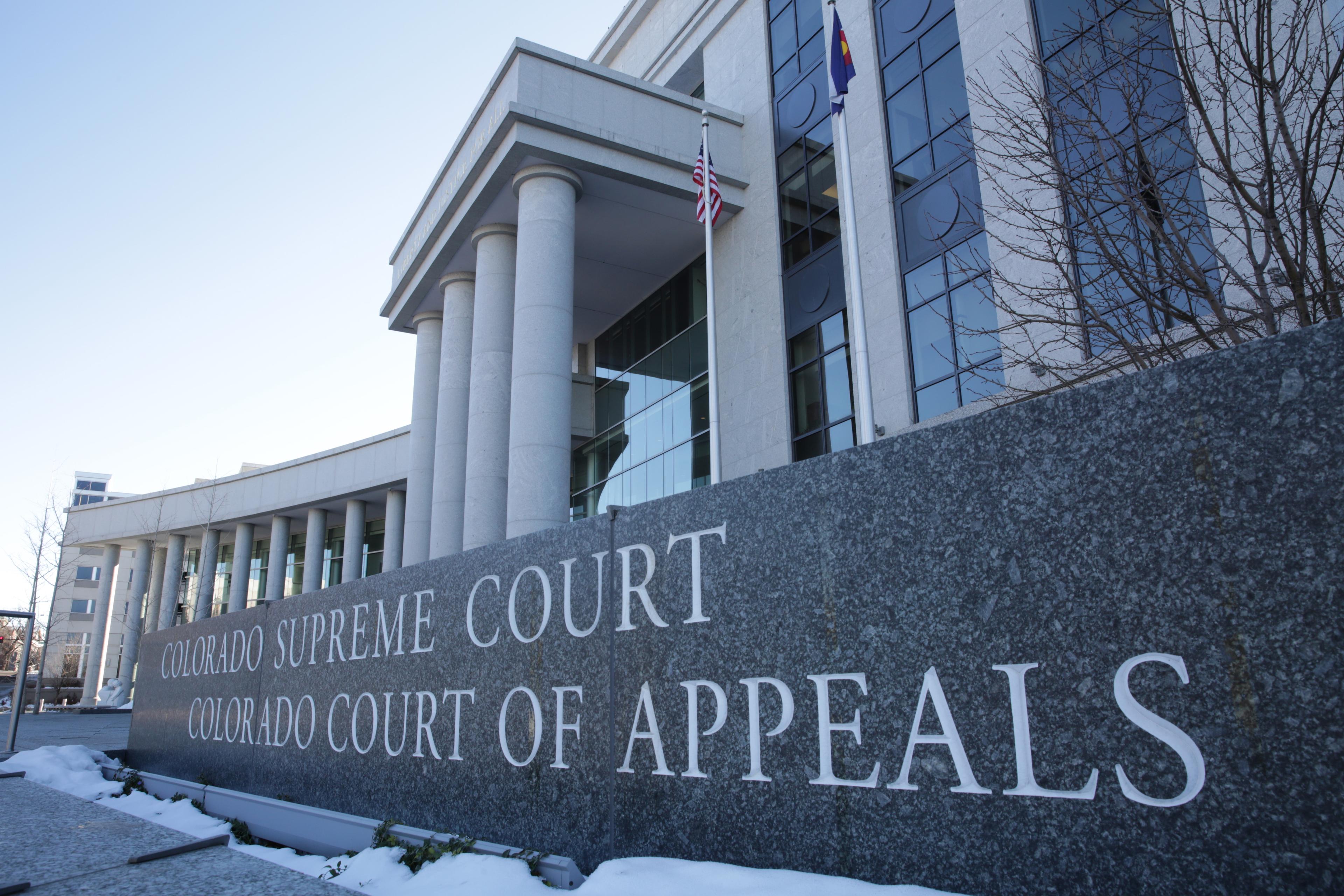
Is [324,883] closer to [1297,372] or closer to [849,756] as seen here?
[849,756]

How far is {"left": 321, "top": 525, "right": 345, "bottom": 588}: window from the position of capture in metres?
40.3

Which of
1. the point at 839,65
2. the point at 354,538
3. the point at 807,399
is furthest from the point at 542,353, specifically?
the point at 354,538

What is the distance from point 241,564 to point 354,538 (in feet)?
25.2

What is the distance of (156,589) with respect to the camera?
45844mm

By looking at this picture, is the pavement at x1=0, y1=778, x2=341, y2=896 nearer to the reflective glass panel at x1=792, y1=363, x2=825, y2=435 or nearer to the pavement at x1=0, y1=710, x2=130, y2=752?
the pavement at x1=0, y1=710, x2=130, y2=752

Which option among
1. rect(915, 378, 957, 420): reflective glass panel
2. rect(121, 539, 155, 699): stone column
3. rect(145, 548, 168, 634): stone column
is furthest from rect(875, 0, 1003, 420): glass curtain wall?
rect(145, 548, 168, 634): stone column

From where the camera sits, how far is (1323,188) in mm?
9469

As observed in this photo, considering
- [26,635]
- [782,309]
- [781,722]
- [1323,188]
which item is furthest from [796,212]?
[781,722]

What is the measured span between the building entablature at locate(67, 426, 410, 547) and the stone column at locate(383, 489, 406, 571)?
54cm

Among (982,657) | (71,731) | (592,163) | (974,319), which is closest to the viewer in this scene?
(982,657)

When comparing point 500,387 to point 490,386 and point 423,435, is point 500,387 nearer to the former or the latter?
point 490,386

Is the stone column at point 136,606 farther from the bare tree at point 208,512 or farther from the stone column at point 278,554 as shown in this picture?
the stone column at point 278,554

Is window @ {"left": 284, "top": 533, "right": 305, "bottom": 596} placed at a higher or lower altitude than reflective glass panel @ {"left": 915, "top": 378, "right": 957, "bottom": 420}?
higher


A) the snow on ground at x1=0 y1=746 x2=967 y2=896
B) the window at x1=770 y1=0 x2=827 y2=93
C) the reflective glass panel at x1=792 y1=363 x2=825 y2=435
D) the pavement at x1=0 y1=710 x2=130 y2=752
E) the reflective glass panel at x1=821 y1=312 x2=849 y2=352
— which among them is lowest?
the pavement at x1=0 y1=710 x2=130 y2=752
